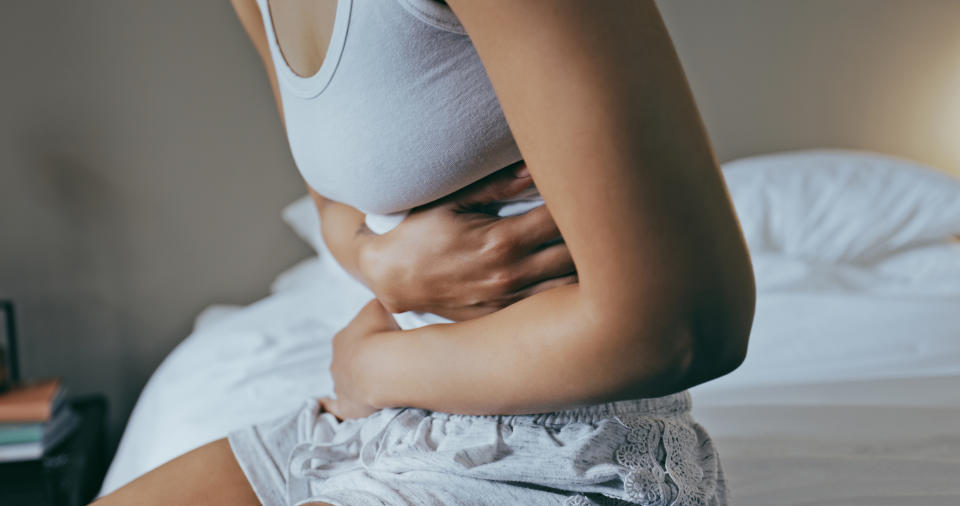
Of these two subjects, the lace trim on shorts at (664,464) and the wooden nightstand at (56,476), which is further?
A: the wooden nightstand at (56,476)

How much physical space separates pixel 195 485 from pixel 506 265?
334 mm

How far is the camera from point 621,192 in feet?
1.22

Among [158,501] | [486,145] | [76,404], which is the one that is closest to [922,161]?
[486,145]

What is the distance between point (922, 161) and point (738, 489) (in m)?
1.77

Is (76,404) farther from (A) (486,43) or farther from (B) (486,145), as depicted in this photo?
(A) (486,43)

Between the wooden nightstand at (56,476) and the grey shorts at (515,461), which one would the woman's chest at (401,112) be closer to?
the grey shorts at (515,461)

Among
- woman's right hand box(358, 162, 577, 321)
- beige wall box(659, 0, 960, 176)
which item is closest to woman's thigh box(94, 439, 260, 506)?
woman's right hand box(358, 162, 577, 321)

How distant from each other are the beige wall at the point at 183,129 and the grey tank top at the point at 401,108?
A: 4.87ft

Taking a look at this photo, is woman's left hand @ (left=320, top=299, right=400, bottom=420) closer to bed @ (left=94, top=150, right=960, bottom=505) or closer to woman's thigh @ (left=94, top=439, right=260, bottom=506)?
woman's thigh @ (left=94, top=439, right=260, bottom=506)

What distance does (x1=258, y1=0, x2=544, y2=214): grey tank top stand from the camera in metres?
0.48

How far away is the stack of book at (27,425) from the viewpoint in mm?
1416

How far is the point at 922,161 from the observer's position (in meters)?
2.15

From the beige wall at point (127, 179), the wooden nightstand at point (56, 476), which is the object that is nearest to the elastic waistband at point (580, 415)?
the wooden nightstand at point (56, 476)

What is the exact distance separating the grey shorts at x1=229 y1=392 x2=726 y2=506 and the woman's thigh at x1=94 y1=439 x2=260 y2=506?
0.02 m
